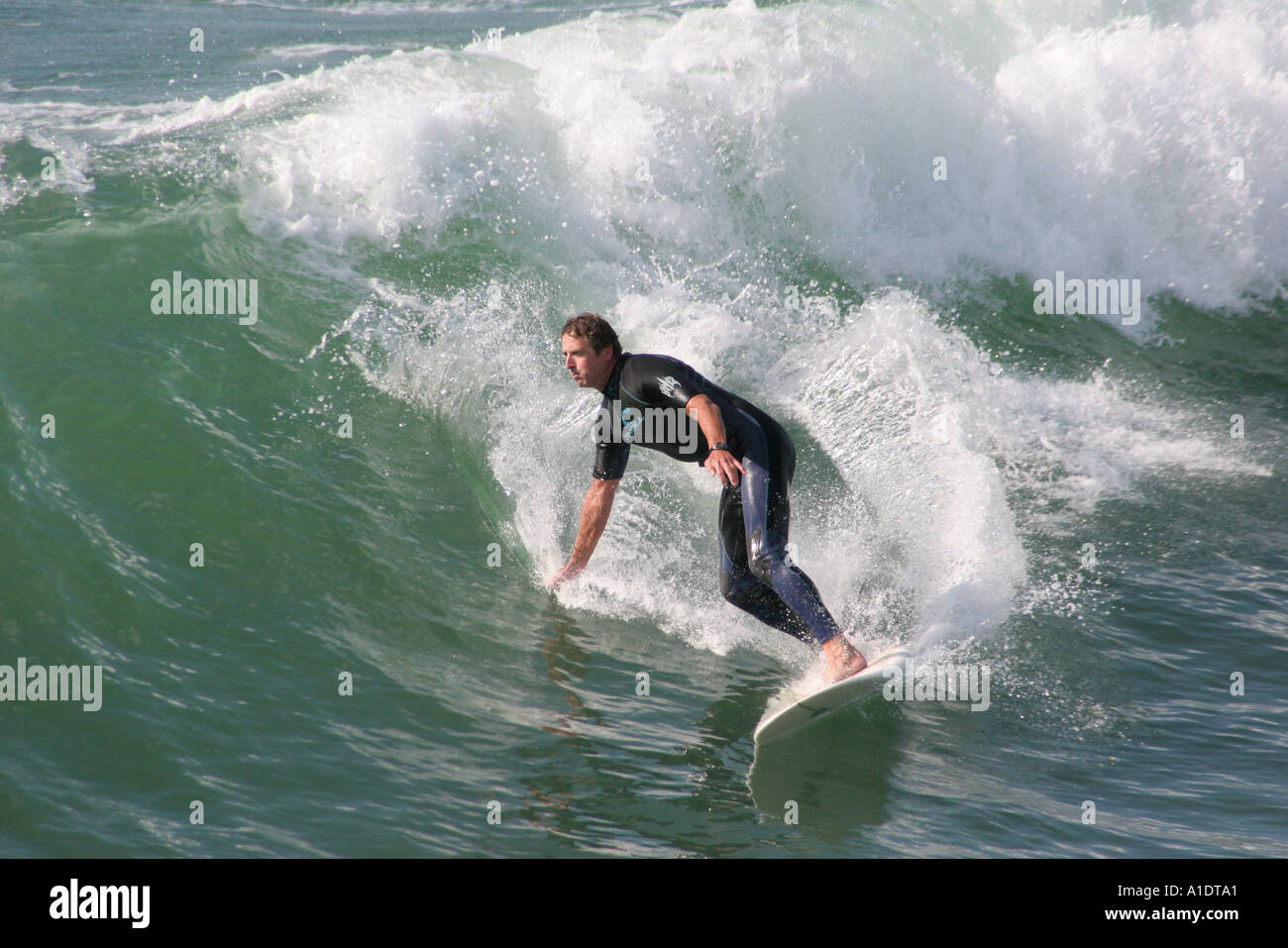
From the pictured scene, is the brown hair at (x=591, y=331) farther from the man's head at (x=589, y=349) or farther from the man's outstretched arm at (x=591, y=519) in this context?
the man's outstretched arm at (x=591, y=519)

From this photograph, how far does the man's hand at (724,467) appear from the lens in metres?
4.52

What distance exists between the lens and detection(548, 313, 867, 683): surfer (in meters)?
4.58

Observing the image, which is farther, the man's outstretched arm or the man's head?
the man's outstretched arm

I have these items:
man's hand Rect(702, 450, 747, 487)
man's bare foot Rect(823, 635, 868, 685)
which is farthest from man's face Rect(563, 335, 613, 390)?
man's bare foot Rect(823, 635, 868, 685)

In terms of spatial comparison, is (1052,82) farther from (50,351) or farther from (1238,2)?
(50,351)

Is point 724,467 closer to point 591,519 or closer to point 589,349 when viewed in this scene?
point 589,349

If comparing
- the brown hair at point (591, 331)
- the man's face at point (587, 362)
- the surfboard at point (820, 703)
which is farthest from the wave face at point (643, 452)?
the brown hair at point (591, 331)

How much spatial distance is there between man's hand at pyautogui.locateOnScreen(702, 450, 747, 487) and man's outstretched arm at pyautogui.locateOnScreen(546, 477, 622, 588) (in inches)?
26.0

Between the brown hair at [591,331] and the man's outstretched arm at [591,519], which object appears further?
the man's outstretched arm at [591,519]

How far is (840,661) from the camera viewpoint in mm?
4504

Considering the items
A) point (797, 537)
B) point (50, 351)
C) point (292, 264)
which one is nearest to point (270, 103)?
point (292, 264)

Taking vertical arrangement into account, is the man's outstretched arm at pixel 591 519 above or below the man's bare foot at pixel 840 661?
above

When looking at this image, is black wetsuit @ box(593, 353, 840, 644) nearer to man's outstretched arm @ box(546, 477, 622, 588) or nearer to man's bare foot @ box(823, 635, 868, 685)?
man's bare foot @ box(823, 635, 868, 685)

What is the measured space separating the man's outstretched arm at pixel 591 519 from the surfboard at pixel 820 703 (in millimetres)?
1291
